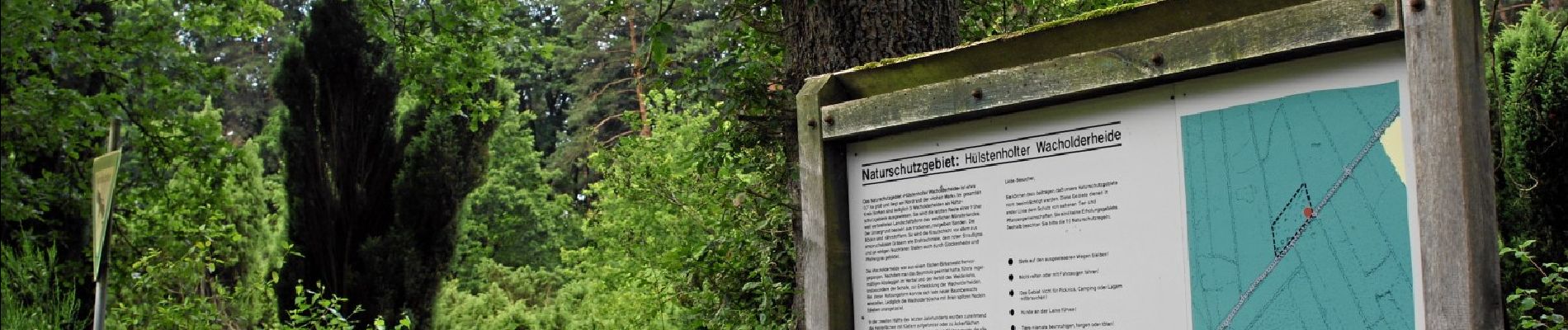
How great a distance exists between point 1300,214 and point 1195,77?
31 centimetres

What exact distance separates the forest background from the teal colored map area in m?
0.55

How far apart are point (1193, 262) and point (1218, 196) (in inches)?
4.7

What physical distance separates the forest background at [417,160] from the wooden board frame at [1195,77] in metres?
0.59

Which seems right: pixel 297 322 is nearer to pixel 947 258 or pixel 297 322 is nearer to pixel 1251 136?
pixel 947 258

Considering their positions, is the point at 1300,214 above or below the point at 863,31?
below

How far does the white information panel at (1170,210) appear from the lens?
2.09m

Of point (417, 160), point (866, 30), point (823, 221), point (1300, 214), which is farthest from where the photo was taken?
point (417, 160)

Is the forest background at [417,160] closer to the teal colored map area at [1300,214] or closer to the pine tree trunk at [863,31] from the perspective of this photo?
the pine tree trunk at [863,31]

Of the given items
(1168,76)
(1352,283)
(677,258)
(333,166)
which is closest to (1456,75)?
(1352,283)

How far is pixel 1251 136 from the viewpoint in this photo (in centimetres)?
225

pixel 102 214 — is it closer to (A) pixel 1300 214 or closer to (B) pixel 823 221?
(B) pixel 823 221

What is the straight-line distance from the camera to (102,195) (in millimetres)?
4816

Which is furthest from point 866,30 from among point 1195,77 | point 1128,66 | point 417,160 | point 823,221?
point 417,160

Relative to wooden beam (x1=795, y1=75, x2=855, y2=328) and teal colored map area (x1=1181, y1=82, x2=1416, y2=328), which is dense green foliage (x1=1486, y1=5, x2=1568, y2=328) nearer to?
wooden beam (x1=795, y1=75, x2=855, y2=328)
